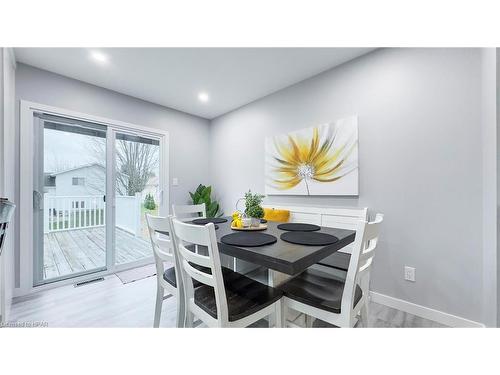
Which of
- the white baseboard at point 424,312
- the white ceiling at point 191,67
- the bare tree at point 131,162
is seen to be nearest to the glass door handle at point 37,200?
the bare tree at point 131,162

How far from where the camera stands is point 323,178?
2.33 metres

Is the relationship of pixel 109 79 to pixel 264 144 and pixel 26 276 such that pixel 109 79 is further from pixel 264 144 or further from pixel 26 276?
pixel 26 276

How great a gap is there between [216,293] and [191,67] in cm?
229

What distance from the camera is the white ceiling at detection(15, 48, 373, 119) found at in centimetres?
198

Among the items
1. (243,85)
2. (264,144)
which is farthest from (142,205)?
(243,85)

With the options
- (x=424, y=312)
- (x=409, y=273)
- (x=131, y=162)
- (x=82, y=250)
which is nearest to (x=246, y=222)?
(x=409, y=273)

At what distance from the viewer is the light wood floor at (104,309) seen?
1689 mm

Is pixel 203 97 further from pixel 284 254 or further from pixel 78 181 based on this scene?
pixel 284 254

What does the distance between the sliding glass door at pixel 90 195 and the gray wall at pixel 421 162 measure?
266cm

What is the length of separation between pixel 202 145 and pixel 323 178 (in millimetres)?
2403

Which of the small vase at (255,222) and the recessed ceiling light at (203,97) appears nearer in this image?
the small vase at (255,222)

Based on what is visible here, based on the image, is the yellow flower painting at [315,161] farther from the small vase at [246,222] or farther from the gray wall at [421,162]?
the small vase at [246,222]

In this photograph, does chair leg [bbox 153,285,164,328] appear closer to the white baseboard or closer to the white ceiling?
the white baseboard

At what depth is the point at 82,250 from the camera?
2.72m
